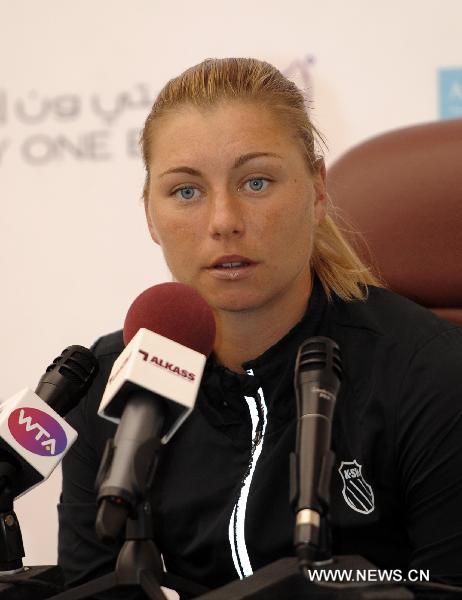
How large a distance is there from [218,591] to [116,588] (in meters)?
0.12

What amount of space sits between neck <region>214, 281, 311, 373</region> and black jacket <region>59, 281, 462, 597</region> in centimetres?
3

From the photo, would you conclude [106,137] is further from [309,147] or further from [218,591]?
[218,591]

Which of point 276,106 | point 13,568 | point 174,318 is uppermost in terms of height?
point 276,106

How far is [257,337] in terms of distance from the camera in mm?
1245

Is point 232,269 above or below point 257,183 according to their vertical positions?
below

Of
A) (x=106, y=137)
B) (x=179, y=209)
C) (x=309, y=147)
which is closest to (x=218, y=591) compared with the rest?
(x=179, y=209)

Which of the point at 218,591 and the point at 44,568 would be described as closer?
the point at 218,591

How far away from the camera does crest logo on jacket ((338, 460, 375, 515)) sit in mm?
1066

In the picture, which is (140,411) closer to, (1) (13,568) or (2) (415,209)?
(1) (13,568)

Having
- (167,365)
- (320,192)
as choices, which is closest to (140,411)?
(167,365)

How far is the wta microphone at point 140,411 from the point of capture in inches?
25.5

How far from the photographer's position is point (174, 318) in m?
0.82

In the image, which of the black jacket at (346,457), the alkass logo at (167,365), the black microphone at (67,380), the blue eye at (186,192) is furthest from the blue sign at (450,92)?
the alkass logo at (167,365)

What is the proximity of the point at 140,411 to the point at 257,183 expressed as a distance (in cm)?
51
